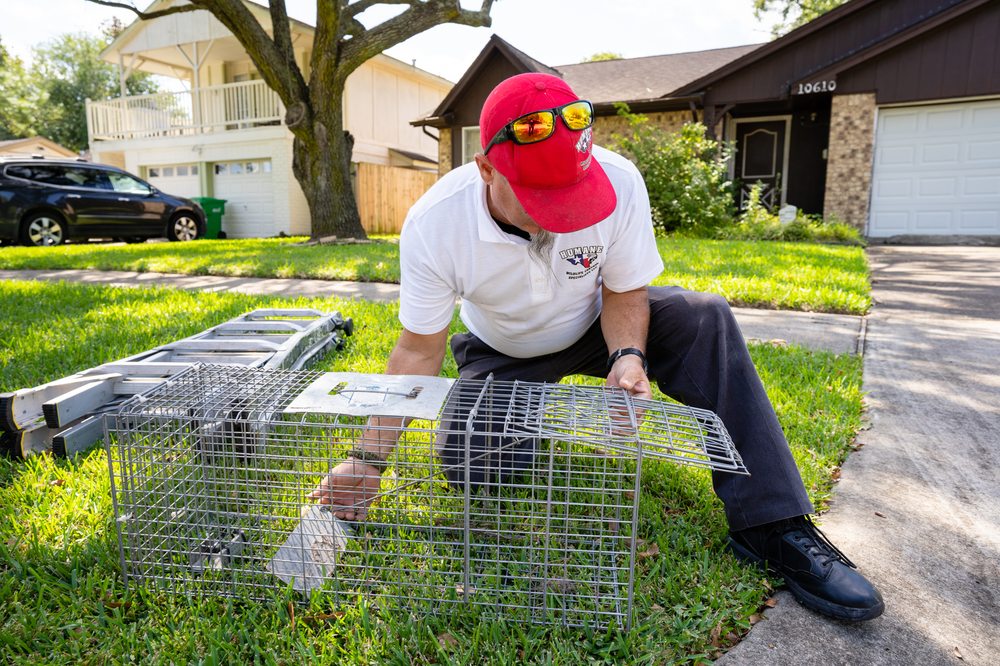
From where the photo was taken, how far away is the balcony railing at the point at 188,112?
1611cm

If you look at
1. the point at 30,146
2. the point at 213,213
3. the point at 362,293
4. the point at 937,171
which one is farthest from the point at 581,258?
the point at 30,146

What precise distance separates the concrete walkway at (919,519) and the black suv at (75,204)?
1171 cm

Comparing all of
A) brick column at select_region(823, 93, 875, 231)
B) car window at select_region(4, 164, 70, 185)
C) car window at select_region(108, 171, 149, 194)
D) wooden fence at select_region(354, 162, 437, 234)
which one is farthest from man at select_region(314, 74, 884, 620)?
wooden fence at select_region(354, 162, 437, 234)

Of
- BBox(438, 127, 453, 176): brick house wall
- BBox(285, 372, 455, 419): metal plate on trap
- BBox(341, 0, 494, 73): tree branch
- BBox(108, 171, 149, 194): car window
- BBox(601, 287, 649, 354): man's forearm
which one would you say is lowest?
BBox(285, 372, 455, 419): metal plate on trap

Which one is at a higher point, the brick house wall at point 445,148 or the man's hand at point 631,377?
the brick house wall at point 445,148

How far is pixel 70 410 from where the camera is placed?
1.99 metres

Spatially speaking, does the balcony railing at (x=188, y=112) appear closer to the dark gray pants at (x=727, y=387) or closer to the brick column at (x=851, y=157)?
the brick column at (x=851, y=157)

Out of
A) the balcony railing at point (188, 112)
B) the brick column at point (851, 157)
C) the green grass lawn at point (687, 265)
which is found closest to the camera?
the green grass lawn at point (687, 265)

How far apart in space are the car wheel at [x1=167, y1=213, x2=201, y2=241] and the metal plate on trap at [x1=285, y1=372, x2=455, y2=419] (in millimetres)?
12374

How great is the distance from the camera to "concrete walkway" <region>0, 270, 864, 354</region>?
12.0 feet

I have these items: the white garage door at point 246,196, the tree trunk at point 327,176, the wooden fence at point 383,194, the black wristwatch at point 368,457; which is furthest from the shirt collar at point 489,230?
the white garage door at point 246,196

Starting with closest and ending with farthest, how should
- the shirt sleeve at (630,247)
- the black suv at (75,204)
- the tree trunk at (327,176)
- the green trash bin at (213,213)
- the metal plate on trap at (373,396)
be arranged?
the metal plate on trap at (373,396), the shirt sleeve at (630,247), the tree trunk at (327,176), the black suv at (75,204), the green trash bin at (213,213)

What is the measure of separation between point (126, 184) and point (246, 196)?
4907 millimetres

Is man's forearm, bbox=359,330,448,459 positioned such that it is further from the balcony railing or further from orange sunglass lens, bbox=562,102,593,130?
the balcony railing
